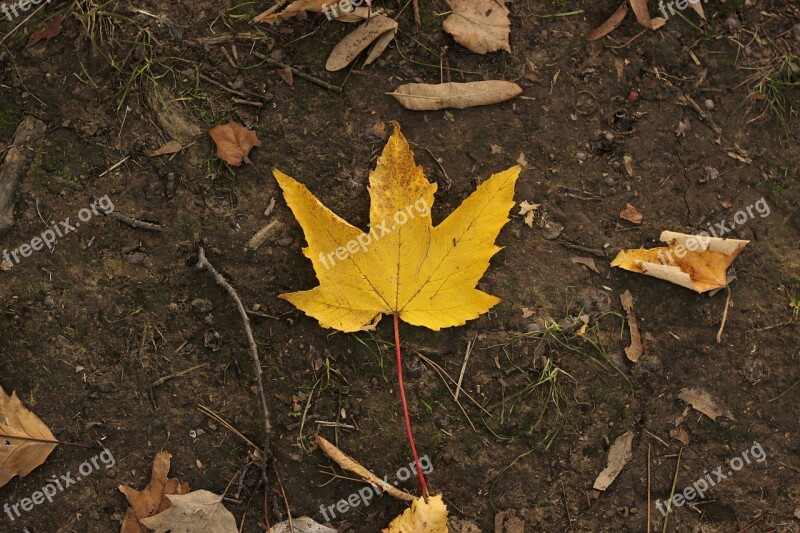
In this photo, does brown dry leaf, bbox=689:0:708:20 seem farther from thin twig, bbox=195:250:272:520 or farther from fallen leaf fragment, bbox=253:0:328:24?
thin twig, bbox=195:250:272:520

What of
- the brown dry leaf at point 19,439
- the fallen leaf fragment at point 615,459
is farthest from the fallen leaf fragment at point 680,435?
the brown dry leaf at point 19,439

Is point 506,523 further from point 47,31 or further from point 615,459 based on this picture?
point 47,31

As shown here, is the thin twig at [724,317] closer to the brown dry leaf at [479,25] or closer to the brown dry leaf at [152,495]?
the brown dry leaf at [479,25]

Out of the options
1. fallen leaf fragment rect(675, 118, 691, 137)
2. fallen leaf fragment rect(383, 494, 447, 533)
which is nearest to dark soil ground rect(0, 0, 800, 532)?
fallen leaf fragment rect(675, 118, 691, 137)

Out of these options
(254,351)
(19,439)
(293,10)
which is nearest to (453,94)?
(293,10)

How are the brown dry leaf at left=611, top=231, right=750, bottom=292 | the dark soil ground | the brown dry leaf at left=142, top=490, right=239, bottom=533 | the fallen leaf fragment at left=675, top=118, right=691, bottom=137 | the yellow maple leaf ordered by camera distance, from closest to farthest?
the yellow maple leaf < the brown dry leaf at left=142, top=490, right=239, bottom=533 < the dark soil ground < the brown dry leaf at left=611, top=231, right=750, bottom=292 < the fallen leaf fragment at left=675, top=118, right=691, bottom=137

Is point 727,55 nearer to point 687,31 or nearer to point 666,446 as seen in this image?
point 687,31
